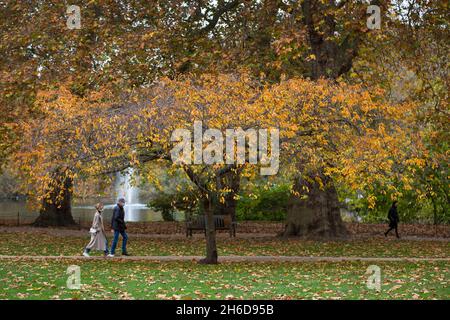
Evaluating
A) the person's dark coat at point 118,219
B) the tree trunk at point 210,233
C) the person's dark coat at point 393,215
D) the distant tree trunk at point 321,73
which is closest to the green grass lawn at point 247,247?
the person's dark coat at point 393,215

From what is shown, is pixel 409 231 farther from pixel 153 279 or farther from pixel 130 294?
pixel 130 294

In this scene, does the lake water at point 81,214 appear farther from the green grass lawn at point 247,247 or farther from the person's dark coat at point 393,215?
the person's dark coat at point 393,215

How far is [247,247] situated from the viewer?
74.8 ft

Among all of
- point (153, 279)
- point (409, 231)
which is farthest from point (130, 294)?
point (409, 231)

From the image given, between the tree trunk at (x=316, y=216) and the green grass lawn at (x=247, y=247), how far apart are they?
2.44ft

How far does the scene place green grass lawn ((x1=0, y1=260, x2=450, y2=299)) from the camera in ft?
39.9

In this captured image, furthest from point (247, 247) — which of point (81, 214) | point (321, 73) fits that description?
point (81, 214)

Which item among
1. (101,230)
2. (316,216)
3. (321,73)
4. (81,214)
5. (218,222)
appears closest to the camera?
(101,230)

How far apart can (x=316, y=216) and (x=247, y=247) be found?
386 cm

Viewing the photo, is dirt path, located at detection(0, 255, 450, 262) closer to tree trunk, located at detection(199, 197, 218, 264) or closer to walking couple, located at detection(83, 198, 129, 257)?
walking couple, located at detection(83, 198, 129, 257)

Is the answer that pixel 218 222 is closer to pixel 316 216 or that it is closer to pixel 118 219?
pixel 316 216

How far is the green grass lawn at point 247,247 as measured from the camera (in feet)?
68.4

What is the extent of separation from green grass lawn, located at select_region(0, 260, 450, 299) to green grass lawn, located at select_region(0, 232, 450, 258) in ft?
9.50

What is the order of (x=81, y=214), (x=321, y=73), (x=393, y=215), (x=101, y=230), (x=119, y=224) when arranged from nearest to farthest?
(x=101, y=230)
(x=119, y=224)
(x=321, y=73)
(x=393, y=215)
(x=81, y=214)
